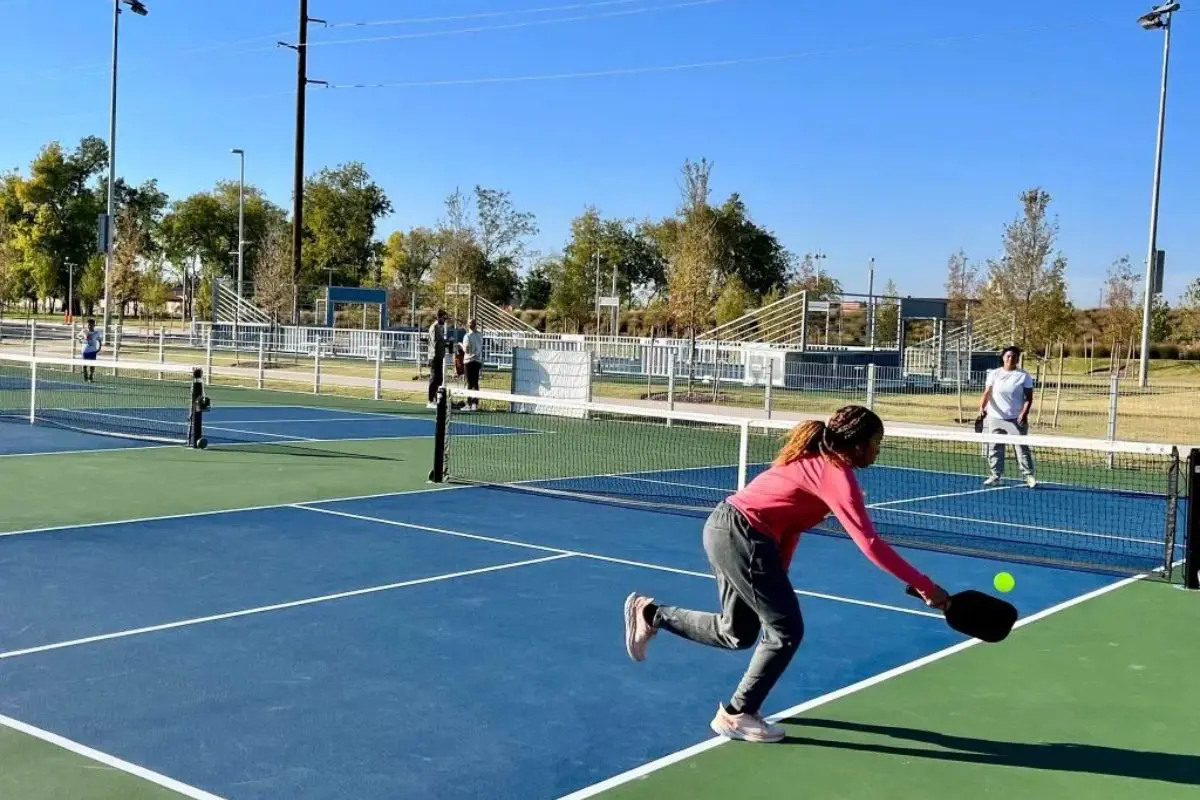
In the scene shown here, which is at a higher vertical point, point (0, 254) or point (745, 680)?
point (0, 254)

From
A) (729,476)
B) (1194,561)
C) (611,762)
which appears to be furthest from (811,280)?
(611,762)

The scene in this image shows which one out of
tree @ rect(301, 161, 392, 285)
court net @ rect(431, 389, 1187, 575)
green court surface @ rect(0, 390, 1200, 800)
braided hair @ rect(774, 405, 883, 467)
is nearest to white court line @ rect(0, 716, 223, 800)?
green court surface @ rect(0, 390, 1200, 800)

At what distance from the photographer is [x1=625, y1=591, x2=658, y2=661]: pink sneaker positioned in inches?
247

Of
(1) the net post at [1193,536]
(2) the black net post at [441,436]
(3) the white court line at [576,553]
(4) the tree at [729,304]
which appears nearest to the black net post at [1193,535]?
(1) the net post at [1193,536]

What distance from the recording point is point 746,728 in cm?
571

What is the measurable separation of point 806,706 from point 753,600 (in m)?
1.15

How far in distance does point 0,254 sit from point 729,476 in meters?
57.1

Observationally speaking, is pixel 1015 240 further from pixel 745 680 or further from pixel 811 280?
pixel 811 280

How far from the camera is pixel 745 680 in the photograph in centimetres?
568

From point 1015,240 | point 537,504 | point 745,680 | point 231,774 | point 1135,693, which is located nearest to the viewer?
point 231,774

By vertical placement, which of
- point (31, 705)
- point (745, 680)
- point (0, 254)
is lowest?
point (31, 705)

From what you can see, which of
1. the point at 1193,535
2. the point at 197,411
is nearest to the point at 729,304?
the point at 197,411

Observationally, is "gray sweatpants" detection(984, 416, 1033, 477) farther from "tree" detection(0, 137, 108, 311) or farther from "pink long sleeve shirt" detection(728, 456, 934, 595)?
"tree" detection(0, 137, 108, 311)

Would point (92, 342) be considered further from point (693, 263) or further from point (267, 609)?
point (267, 609)
